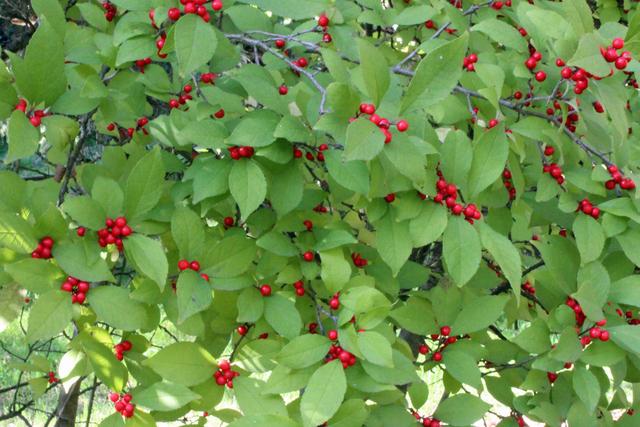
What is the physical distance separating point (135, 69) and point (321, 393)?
913 millimetres

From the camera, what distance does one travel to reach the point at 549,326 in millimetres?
1772

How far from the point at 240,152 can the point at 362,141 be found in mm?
387

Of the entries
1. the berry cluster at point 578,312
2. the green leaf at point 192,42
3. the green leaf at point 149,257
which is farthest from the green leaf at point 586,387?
the green leaf at point 192,42

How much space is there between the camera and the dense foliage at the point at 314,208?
57.8 inches

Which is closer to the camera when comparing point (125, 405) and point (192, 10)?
point (192, 10)

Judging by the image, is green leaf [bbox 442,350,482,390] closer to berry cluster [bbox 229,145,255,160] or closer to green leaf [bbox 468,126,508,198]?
green leaf [bbox 468,126,508,198]

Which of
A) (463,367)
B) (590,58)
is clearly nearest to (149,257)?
(463,367)

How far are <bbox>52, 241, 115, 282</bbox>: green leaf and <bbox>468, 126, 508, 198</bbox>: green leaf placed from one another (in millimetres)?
715

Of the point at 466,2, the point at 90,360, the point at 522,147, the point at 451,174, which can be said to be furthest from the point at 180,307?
the point at 466,2

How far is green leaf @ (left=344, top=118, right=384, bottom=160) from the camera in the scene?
124 centimetres

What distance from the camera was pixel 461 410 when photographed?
1859 mm

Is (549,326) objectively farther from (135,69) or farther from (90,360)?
(135,69)

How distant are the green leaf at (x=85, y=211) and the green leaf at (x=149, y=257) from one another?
7 centimetres

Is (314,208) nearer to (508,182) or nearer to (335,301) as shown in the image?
(335,301)
